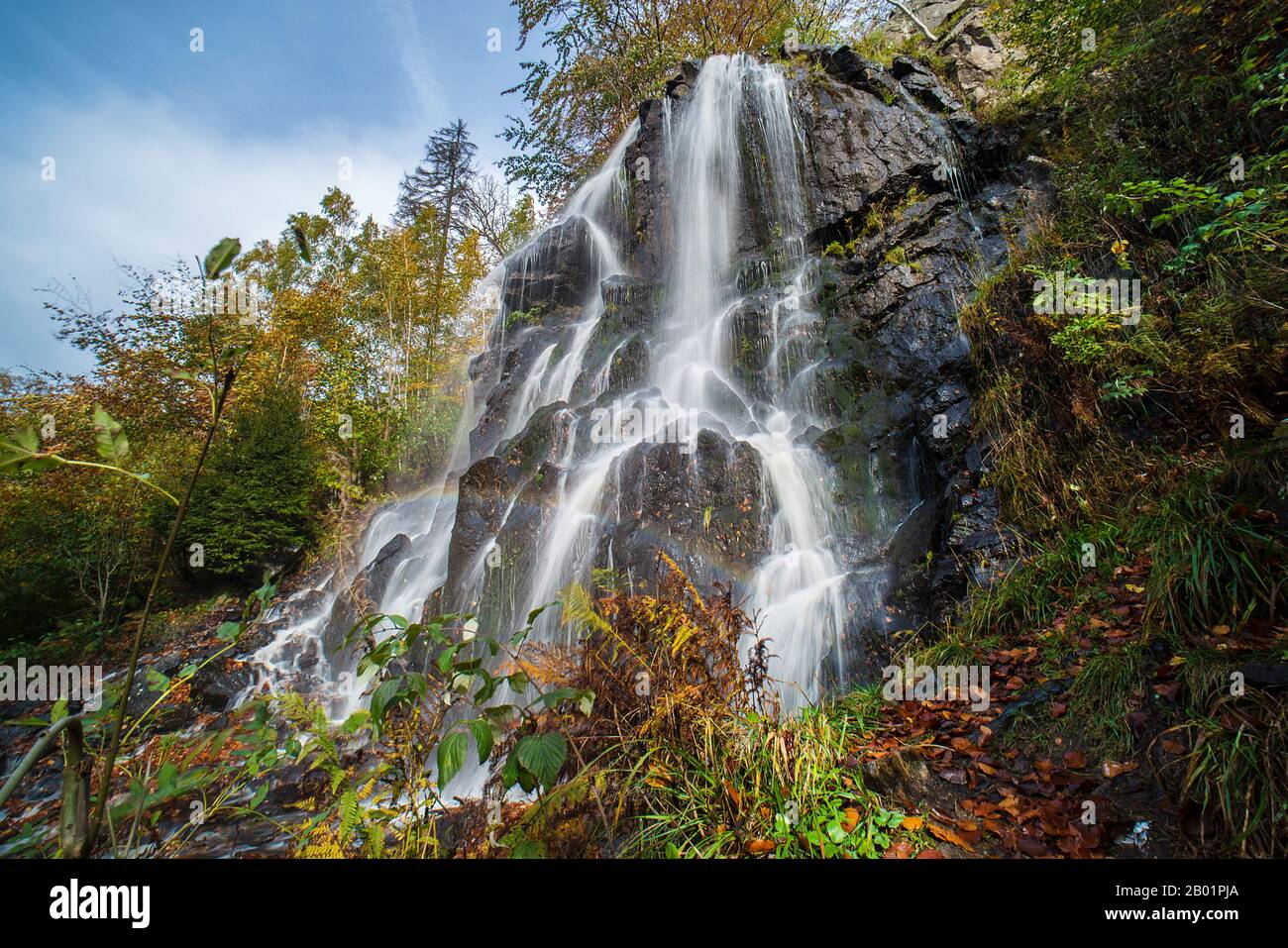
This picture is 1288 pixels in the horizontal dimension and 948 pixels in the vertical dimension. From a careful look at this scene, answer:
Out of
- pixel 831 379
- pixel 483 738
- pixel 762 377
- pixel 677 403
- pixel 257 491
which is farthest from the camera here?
pixel 257 491

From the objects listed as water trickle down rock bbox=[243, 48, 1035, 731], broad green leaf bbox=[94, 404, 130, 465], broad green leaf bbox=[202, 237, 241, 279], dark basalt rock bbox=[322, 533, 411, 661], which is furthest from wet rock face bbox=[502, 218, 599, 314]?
broad green leaf bbox=[94, 404, 130, 465]

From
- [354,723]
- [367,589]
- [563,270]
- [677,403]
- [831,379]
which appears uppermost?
[563,270]

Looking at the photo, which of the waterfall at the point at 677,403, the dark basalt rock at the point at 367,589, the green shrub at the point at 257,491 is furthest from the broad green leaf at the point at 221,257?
the green shrub at the point at 257,491

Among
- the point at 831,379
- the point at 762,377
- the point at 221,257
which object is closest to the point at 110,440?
the point at 221,257

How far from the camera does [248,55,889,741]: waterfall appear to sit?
20.4 feet

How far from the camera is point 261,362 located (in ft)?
46.2

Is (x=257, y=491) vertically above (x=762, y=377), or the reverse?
(x=762, y=377)

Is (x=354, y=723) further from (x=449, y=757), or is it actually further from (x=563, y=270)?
(x=563, y=270)

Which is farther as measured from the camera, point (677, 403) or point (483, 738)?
point (677, 403)

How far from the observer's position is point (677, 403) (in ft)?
30.8
